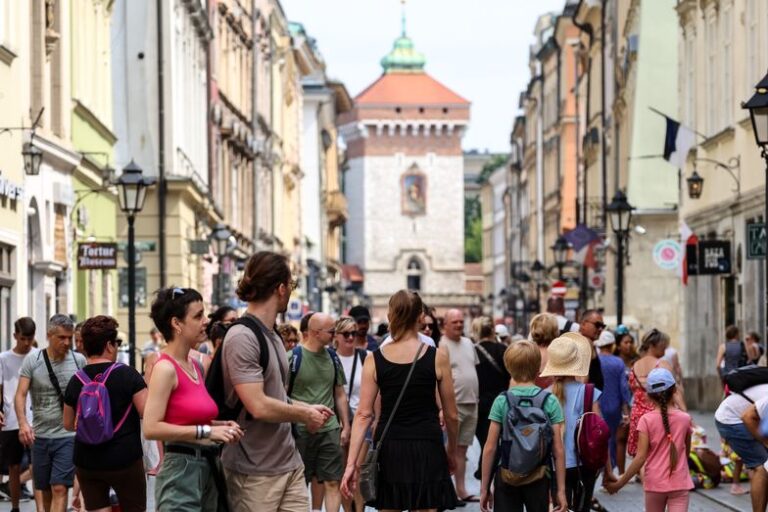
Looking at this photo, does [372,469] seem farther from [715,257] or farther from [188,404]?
[715,257]

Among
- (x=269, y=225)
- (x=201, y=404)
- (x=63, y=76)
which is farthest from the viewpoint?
(x=269, y=225)

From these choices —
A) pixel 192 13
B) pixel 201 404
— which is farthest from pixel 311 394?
pixel 192 13

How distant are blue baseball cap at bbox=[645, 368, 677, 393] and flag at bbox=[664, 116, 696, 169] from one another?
22285 mm

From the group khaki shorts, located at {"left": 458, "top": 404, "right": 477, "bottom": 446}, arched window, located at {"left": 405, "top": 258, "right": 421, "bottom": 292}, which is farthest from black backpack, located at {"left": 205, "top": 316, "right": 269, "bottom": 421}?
arched window, located at {"left": 405, "top": 258, "right": 421, "bottom": 292}

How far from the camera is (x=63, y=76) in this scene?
27.9m

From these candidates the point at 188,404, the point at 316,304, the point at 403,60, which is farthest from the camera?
the point at 403,60

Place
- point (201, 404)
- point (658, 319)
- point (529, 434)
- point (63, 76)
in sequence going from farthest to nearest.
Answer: point (658, 319), point (63, 76), point (529, 434), point (201, 404)

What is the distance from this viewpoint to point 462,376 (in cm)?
1739

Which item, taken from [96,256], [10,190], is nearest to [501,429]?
[10,190]

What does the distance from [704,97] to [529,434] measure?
24.7m

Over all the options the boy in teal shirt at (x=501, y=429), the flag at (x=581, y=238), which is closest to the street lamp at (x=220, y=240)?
the flag at (x=581, y=238)

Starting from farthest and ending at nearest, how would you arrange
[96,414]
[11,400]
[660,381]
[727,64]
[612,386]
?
[727,64] → [612,386] → [11,400] → [660,381] → [96,414]

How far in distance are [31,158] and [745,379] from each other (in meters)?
13.0

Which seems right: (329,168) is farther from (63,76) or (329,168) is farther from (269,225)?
(63,76)
